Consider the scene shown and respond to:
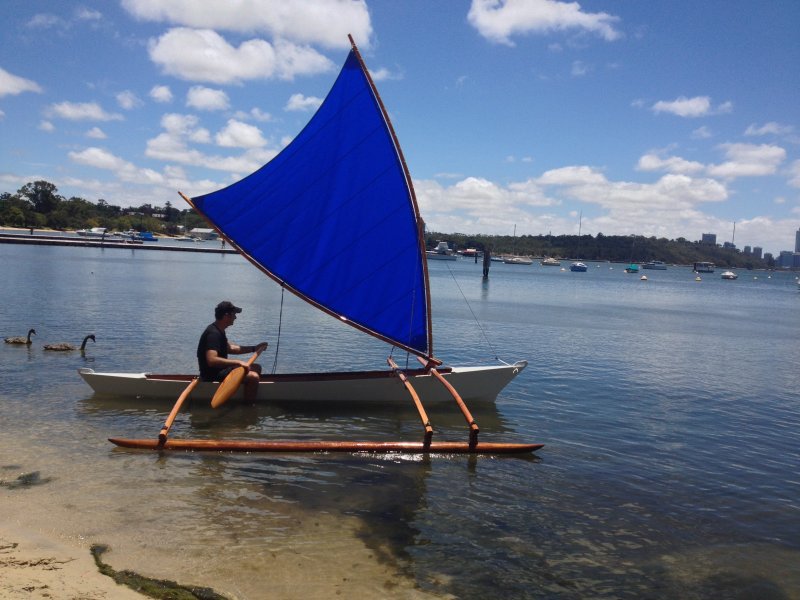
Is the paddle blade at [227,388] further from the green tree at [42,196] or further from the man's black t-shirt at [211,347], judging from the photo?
the green tree at [42,196]

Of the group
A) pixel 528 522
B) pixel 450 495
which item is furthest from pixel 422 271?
A: pixel 528 522

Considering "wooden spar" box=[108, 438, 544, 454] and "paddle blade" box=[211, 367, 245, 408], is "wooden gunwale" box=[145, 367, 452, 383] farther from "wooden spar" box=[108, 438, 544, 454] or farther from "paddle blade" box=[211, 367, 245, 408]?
"wooden spar" box=[108, 438, 544, 454]

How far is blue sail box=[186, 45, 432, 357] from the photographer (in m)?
13.9

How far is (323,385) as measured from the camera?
14.7m

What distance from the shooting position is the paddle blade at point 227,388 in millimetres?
13508

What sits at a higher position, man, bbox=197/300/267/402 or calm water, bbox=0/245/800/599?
man, bbox=197/300/267/402

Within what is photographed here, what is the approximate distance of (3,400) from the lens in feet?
48.3

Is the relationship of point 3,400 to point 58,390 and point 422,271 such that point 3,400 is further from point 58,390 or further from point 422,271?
point 422,271

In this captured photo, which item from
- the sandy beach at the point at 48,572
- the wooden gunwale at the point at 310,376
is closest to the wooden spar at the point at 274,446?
the wooden gunwale at the point at 310,376

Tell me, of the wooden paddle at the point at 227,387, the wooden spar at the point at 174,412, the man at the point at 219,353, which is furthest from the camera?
the man at the point at 219,353

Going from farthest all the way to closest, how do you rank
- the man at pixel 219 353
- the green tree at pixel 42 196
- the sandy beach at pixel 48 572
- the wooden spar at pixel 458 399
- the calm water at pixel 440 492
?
1. the green tree at pixel 42 196
2. the man at pixel 219 353
3. the wooden spar at pixel 458 399
4. the calm water at pixel 440 492
5. the sandy beach at pixel 48 572

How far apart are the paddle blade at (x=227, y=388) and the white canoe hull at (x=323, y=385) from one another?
51 centimetres

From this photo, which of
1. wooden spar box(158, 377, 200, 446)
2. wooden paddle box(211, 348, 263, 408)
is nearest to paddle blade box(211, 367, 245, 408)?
wooden paddle box(211, 348, 263, 408)

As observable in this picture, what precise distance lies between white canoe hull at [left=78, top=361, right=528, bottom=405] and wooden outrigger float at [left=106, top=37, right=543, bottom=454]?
5 cm
